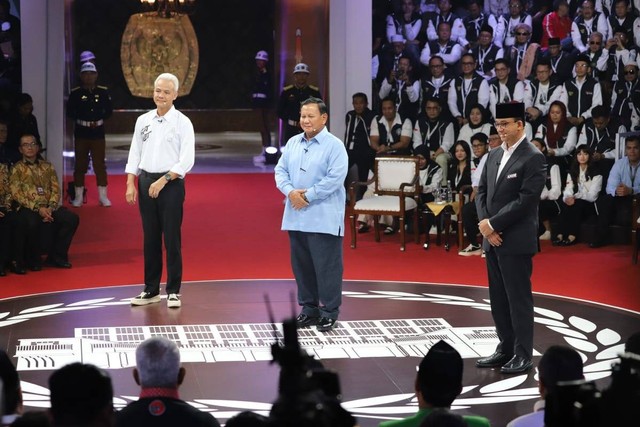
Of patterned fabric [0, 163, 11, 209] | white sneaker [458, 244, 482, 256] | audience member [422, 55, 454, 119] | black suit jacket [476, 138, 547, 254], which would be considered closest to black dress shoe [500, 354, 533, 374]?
black suit jacket [476, 138, 547, 254]

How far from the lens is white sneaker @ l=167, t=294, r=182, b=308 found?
8.52 metres

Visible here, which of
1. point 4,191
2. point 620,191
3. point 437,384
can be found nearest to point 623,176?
point 620,191

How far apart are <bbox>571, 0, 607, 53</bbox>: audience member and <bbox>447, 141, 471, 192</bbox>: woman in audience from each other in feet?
8.44

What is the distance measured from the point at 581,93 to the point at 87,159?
603 cm

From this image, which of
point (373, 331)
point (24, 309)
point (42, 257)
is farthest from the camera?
point (42, 257)

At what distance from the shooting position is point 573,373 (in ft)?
13.8

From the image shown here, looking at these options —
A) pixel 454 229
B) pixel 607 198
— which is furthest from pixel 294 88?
pixel 607 198

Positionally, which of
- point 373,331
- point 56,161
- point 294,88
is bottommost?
point 373,331

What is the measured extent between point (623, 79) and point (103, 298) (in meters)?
6.69

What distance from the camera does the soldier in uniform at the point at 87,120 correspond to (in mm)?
14211

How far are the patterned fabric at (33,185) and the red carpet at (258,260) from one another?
0.63m

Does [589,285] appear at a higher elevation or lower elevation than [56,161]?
lower

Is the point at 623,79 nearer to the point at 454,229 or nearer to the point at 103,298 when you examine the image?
the point at 454,229

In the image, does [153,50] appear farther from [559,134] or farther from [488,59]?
[559,134]
